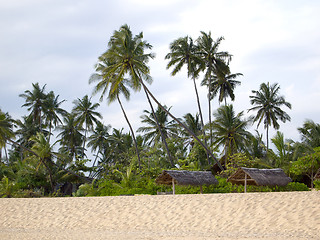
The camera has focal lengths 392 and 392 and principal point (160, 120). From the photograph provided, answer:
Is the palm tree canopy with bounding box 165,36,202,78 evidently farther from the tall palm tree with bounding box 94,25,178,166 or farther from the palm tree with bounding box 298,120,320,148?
the palm tree with bounding box 298,120,320,148

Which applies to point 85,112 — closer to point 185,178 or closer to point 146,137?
point 146,137

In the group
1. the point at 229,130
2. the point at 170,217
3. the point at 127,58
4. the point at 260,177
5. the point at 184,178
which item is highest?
the point at 127,58

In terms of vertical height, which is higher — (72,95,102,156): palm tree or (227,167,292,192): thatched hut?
(72,95,102,156): palm tree

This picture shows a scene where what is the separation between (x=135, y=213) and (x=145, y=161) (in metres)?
14.4

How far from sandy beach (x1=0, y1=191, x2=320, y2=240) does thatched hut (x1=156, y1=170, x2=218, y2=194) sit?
1655 millimetres

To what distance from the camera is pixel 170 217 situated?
46.6ft

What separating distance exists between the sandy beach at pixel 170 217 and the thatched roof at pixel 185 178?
1.67 meters

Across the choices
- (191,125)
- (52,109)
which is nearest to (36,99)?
(52,109)

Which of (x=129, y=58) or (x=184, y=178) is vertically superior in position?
(x=129, y=58)

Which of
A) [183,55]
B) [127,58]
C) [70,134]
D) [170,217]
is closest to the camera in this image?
[170,217]

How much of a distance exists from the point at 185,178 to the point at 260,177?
3.24 m

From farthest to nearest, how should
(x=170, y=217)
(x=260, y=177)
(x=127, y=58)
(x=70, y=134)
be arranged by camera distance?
(x=70, y=134), (x=127, y=58), (x=260, y=177), (x=170, y=217)

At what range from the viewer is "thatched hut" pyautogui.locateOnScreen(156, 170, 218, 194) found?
17.1 metres

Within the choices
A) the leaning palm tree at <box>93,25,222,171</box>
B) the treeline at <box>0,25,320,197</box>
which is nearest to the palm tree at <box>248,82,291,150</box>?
the treeline at <box>0,25,320,197</box>
